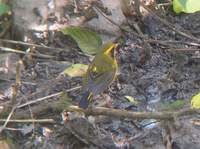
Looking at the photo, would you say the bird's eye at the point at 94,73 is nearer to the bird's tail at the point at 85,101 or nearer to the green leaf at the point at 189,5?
the bird's tail at the point at 85,101

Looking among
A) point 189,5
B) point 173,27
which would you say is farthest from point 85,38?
point 189,5

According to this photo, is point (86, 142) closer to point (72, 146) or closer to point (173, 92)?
point (72, 146)

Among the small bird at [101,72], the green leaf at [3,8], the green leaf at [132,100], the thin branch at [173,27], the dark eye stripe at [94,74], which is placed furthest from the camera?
the thin branch at [173,27]

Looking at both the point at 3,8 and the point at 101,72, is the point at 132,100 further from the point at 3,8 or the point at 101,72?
the point at 3,8

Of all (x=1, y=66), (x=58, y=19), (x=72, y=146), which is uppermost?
(x=58, y=19)

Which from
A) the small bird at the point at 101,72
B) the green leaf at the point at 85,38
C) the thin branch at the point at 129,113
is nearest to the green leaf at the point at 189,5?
the thin branch at the point at 129,113

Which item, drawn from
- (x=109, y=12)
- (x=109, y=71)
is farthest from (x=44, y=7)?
(x=109, y=71)
